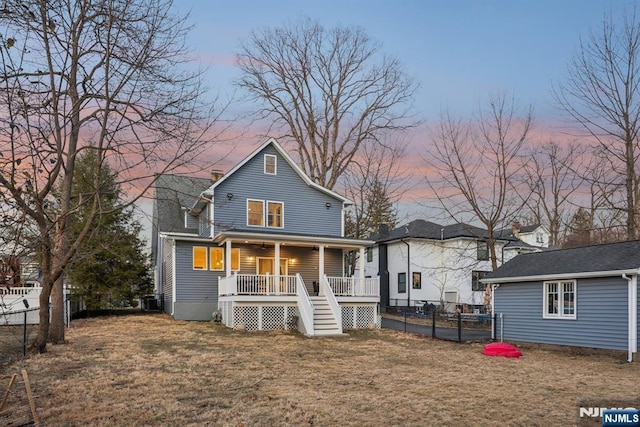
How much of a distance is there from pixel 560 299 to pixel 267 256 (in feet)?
42.3

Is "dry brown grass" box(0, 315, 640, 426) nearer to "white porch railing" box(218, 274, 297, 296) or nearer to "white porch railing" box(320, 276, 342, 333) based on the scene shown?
"white porch railing" box(320, 276, 342, 333)

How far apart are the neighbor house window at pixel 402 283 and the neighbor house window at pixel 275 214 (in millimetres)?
12941

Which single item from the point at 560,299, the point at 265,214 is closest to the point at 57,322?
the point at 265,214

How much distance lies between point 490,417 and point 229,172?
17.4 m

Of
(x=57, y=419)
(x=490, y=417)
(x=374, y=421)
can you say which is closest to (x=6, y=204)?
(x=57, y=419)

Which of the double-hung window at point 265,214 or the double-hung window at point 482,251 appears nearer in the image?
the double-hung window at point 265,214

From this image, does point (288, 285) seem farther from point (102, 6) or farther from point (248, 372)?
point (102, 6)

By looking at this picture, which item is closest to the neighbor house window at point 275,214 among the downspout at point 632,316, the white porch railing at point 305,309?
the white porch railing at point 305,309

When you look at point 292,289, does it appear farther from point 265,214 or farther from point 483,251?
point 483,251

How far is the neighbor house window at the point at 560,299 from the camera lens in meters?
16.5

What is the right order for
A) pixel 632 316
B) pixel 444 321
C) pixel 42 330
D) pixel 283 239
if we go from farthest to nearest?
1. pixel 444 321
2. pixel 283 239
3. pixel 632 316
4. pixel 42 330

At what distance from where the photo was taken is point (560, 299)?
1684 cm

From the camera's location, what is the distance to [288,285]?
21656 mm

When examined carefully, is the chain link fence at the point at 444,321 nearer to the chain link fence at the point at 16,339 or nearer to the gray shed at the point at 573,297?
the gray shed at the point at 573,297
